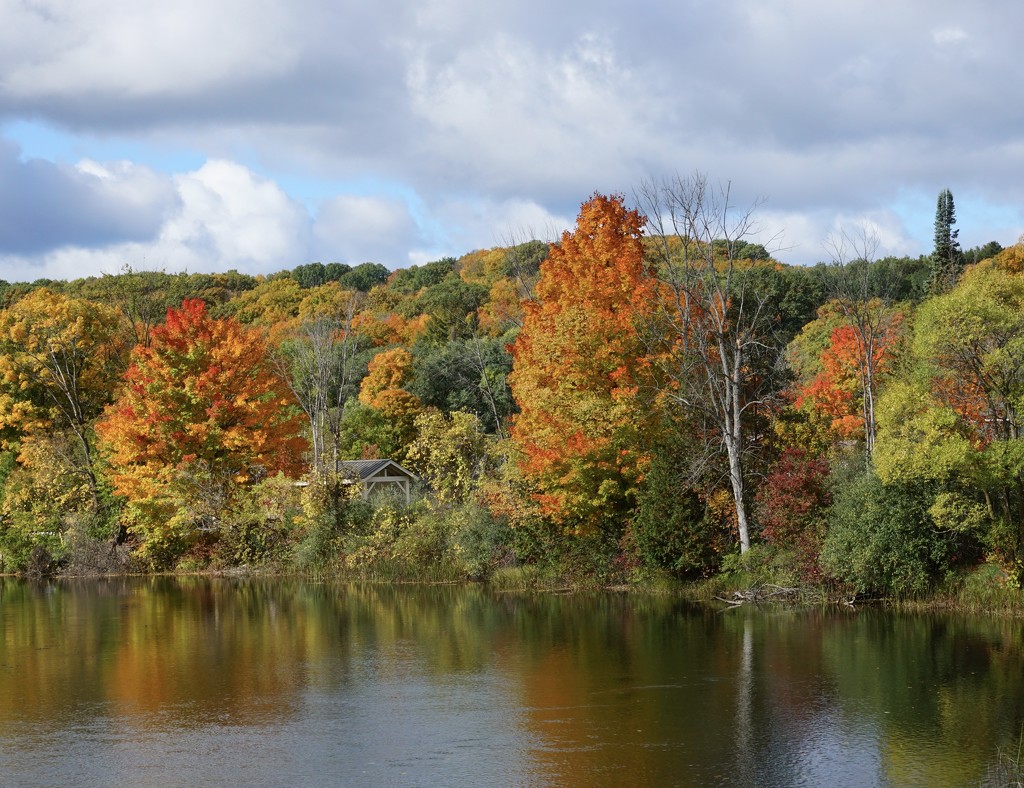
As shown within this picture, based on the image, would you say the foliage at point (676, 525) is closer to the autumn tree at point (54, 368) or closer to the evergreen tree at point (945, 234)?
the autumn tree at point (54, 368)

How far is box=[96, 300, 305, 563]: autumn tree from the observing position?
46219mm

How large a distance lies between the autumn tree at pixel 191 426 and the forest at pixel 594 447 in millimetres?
114

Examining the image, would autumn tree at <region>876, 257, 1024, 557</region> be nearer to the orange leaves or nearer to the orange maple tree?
the orange maple tree

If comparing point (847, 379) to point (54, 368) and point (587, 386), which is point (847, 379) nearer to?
point (587, 386)

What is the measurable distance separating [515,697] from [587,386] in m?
16.9

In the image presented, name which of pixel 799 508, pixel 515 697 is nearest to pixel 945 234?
pixel 799 508

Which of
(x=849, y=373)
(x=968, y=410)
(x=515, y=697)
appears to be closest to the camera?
(x=515, y=697)

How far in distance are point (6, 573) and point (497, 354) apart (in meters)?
29.6

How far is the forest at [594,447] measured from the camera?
94.7 feet

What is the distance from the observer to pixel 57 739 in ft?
59.7

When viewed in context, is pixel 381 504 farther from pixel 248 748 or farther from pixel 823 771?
pixel 823 771

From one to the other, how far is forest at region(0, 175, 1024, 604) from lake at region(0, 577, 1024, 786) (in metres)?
2.65

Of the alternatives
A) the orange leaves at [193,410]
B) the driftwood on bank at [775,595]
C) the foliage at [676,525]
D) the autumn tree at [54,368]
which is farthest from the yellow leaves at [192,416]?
the driftwood on bank at [775,595]

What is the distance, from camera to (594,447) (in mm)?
35844
